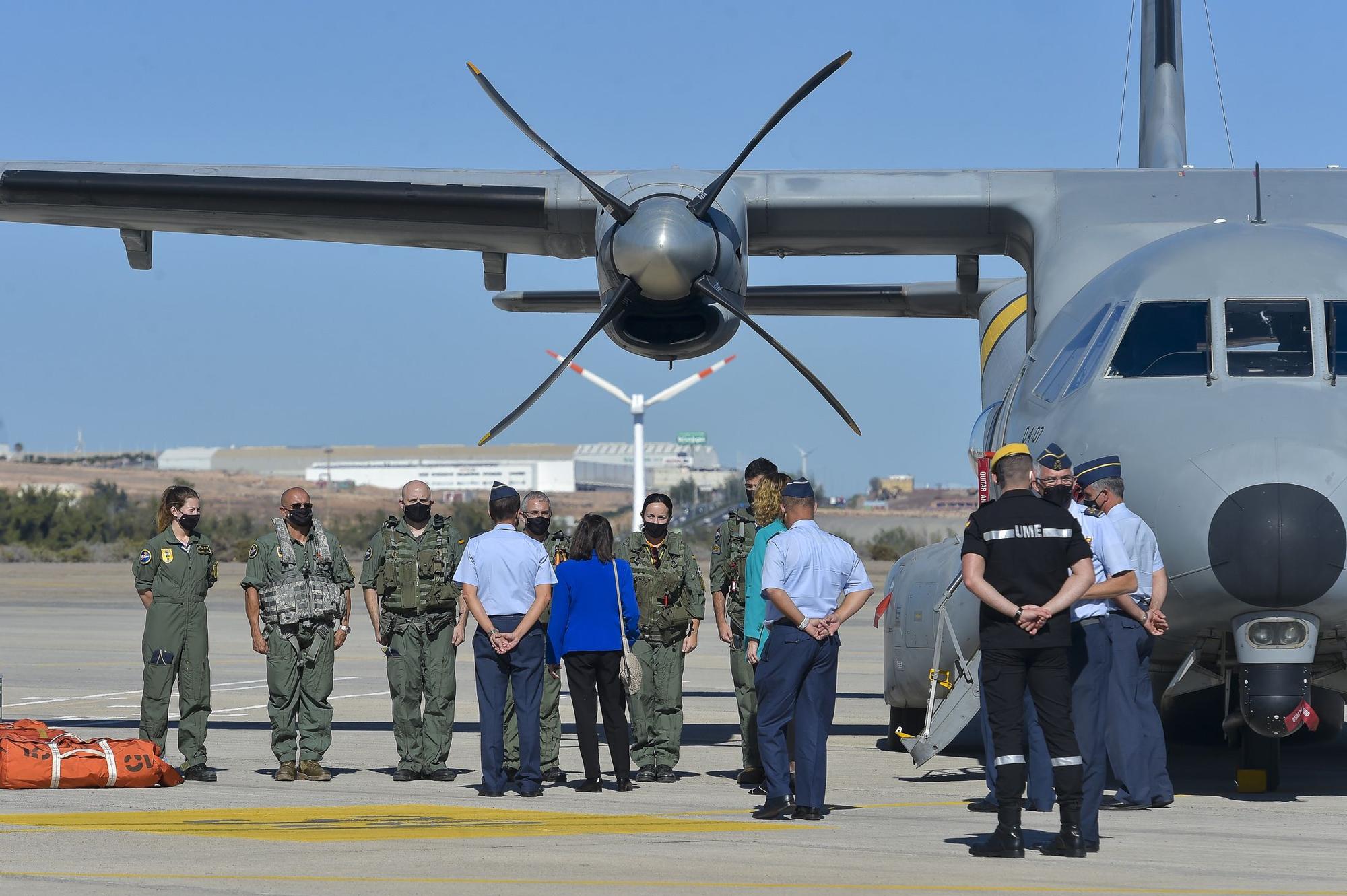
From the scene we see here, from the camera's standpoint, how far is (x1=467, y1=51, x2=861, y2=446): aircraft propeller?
10.9 metres

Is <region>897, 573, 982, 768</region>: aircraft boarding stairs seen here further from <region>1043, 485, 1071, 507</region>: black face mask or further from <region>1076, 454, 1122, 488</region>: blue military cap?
<region>1043, 485, 1071, 507</region>: black face mask

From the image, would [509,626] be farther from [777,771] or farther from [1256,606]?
[1256,606]

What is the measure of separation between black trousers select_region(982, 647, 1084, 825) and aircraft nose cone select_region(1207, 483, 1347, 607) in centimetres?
136

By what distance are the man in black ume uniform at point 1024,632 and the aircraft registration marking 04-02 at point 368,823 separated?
1.38m

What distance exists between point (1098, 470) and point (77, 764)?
5.84 metres

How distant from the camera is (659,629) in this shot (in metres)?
10.3

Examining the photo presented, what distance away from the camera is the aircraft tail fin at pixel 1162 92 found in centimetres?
1489

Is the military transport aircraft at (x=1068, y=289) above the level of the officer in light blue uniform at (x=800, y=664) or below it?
above

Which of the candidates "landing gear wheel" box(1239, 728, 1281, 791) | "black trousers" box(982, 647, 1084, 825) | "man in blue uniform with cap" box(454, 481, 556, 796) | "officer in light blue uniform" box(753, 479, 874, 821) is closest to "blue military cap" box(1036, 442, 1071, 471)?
"officer in light blue uniform" box(753, 479, 874, 821)

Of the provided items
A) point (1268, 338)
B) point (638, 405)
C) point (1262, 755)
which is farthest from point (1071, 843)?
point (638, 405)

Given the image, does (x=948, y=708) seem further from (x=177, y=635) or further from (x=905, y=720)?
(x=177, y=635)

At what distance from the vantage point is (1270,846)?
24.1 feet

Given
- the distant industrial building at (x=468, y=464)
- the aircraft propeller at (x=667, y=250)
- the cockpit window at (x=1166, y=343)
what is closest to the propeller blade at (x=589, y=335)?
the aircraft propeller at (x=667, y=250)

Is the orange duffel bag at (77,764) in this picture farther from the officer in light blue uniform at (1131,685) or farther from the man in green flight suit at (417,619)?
the officer in light blue uniform at (1131,685)
